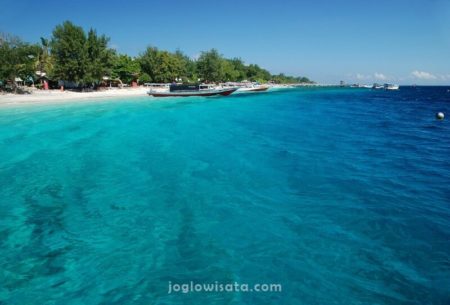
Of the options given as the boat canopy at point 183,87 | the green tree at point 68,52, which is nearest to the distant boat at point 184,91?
the boat canopy at point 183,87

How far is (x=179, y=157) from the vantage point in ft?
51.0

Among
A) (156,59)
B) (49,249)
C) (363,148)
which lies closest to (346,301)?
(49,249)

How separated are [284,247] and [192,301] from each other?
2.73m

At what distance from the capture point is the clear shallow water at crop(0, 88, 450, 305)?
589 centimetres

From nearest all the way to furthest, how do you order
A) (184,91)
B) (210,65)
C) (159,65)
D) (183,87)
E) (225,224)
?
(225,224) < (184,91) < (183,87) < (159,65) < (210,65)

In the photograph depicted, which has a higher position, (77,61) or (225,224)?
(77,61)

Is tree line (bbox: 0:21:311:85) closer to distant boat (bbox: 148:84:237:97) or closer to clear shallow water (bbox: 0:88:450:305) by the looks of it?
distant boat (bbox: 148:84:237:97)

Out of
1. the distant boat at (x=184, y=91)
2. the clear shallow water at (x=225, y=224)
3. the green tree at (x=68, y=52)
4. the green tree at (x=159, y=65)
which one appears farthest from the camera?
the green tree at (x=159, y=65)

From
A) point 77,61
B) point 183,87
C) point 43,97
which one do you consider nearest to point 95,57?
point 77,61

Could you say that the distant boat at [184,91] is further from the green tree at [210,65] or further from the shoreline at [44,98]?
the green tree at [210,65]

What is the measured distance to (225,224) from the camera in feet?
27.3

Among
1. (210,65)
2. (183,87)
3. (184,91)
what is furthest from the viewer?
(210,65)

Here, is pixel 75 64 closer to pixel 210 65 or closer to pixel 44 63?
pixel 44 63

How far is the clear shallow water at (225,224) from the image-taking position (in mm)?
5891
